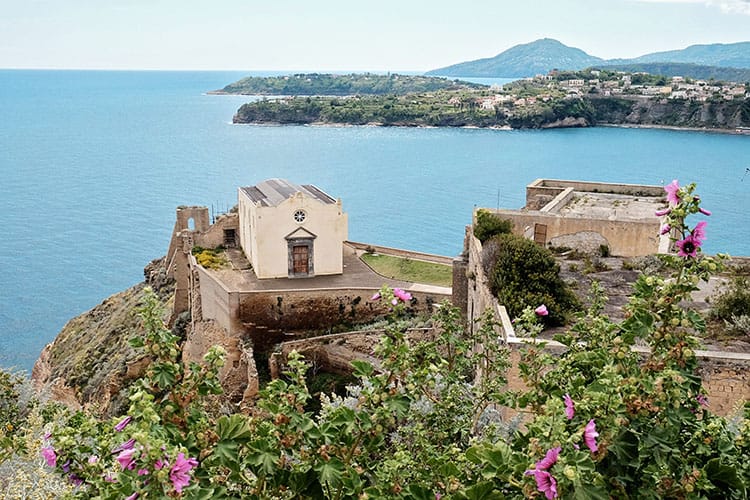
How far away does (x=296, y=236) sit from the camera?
24.1 metres

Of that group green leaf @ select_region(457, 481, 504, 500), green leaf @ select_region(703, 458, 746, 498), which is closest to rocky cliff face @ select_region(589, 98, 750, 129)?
green leaf @ select_region(703, 458, 746, 498)

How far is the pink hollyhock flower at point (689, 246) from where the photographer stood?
4449 millimetres

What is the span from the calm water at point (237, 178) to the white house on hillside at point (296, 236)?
1820 centimetres

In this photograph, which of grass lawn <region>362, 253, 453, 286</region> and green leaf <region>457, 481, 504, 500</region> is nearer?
green leaf <region>457, 481, 504, 500</region>

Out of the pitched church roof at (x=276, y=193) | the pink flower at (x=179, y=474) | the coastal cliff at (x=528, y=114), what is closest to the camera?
the pink flower at (x=179, y=474)

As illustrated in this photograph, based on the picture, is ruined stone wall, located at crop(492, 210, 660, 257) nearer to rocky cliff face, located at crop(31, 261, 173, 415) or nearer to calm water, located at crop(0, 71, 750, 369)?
rocky cliff face, located at crop(31, 261, 173, 415)

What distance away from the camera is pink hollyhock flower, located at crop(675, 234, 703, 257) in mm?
4449

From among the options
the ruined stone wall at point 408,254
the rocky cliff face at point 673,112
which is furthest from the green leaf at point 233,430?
the rocky cliff face at point 673,112

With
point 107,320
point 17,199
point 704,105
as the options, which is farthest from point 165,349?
point 704,105

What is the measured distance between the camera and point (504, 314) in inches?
460

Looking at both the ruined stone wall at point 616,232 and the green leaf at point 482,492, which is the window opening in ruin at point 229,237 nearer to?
the ruined stone wall at point 616,232

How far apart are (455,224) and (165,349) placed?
48242mm

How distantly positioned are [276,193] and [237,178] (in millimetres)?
44982

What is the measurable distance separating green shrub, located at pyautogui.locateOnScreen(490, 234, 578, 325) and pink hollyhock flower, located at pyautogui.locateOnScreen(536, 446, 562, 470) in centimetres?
828
